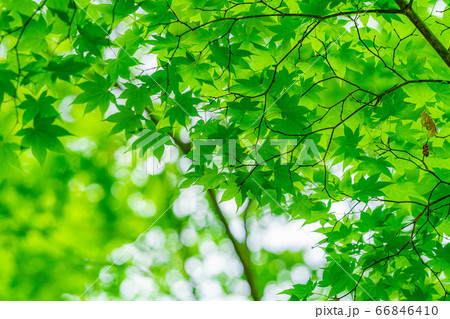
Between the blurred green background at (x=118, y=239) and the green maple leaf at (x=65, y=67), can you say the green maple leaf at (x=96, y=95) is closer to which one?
the green maple leaf at (x=65, y=67)

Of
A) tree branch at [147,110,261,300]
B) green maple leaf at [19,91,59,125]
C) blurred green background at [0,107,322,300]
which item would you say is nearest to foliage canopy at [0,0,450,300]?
green maple leaf at [19,91,59,125]

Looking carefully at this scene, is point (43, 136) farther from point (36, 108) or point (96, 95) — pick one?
point (96, 95)

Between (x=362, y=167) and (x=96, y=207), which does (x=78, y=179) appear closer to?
(x=96, y=207)

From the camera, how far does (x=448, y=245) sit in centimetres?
144

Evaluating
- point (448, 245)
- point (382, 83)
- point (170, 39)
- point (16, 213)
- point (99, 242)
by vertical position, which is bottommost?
point (448, 245)

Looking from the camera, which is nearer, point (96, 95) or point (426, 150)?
point (96, 95)

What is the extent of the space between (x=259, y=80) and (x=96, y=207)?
6004 mm

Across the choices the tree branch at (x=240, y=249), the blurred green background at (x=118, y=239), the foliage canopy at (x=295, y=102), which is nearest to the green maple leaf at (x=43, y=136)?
the foliage canopy at (x=295, y=102)

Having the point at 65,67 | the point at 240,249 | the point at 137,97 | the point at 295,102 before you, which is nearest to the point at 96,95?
the point at 137,97

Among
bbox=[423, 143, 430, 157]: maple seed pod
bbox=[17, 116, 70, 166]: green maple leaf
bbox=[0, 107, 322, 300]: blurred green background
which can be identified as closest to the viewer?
bbox=[17, 116, 70, 166]: green maple leaf

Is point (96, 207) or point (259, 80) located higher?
point (96, 207)

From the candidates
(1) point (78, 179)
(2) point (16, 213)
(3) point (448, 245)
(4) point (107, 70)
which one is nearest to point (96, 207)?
(1) point (78, 179)

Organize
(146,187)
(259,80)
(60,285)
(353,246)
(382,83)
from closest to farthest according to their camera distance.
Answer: (259,80) < (353,246) < (382,83) < (60,285) < (146,187)

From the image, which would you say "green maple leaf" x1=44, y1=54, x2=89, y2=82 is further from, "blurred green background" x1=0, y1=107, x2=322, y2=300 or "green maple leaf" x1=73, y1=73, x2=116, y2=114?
"blurred green background" x1=0, y1=107, x2=322, y2=300
